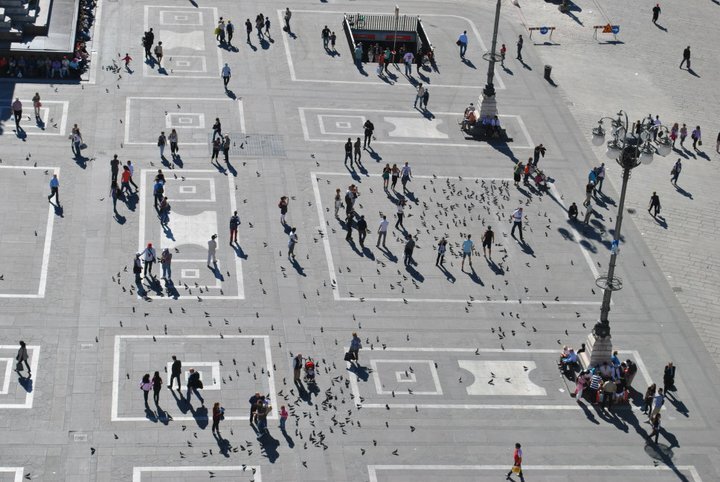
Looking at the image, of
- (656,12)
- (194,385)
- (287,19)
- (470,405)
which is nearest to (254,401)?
(194,385)

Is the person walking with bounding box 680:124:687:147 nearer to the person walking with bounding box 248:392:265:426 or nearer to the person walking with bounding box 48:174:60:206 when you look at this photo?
the person walking with bounding box 48:174:60:206

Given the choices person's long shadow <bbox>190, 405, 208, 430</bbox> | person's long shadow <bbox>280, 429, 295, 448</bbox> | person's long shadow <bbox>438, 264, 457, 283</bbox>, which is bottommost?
person's long shadow <bbox>438, 264, 457, 283</bbox>

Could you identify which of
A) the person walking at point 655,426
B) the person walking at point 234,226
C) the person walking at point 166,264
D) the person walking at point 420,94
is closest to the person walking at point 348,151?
the person walking at point 420,94

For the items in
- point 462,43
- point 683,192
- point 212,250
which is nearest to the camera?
point 212,250

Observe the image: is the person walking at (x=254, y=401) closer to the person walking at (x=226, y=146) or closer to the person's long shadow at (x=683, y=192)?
the person walking at (x=226, y=146)

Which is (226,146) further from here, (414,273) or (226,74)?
(414,273)

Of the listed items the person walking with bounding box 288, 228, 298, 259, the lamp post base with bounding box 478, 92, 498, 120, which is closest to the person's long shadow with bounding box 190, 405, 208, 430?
the person walking with bounding box 288, 228, 298, 259
